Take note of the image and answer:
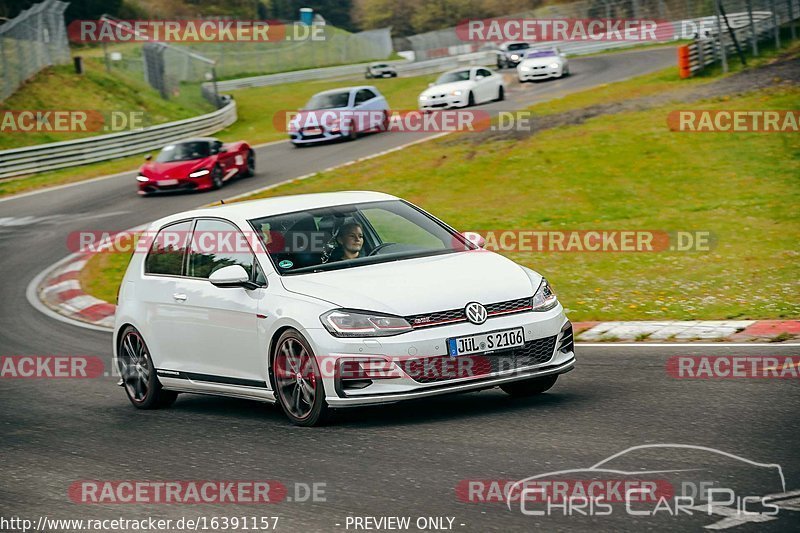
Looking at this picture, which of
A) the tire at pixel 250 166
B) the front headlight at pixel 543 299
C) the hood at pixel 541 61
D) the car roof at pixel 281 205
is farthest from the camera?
the hood at pixel 541 61

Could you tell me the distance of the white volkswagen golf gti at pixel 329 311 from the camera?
24.6 feet

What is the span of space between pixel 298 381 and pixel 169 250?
92.0 inches

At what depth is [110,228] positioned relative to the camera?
23.6 meters

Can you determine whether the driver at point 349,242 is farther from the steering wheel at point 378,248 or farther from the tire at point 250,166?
the tire at point 250,166

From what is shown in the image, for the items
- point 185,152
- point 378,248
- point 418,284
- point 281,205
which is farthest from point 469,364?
point 185,152

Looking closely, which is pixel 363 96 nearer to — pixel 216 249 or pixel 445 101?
pixel 445 101

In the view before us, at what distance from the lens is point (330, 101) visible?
34594mm

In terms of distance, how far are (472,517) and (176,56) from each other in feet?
182

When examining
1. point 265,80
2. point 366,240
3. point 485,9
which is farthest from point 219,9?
point 366,240

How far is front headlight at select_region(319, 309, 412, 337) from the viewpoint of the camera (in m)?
7.49

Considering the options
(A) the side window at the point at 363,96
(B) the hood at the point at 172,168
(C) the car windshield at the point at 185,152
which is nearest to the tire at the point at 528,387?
(B) the hood at the point at 172,168

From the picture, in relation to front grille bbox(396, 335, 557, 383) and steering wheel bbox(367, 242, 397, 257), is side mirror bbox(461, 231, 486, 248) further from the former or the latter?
front grille bbox(396, 335, 557, 383)

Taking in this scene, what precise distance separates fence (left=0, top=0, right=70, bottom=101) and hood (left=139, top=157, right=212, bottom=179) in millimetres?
13850

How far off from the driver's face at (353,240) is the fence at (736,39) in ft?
91.8
